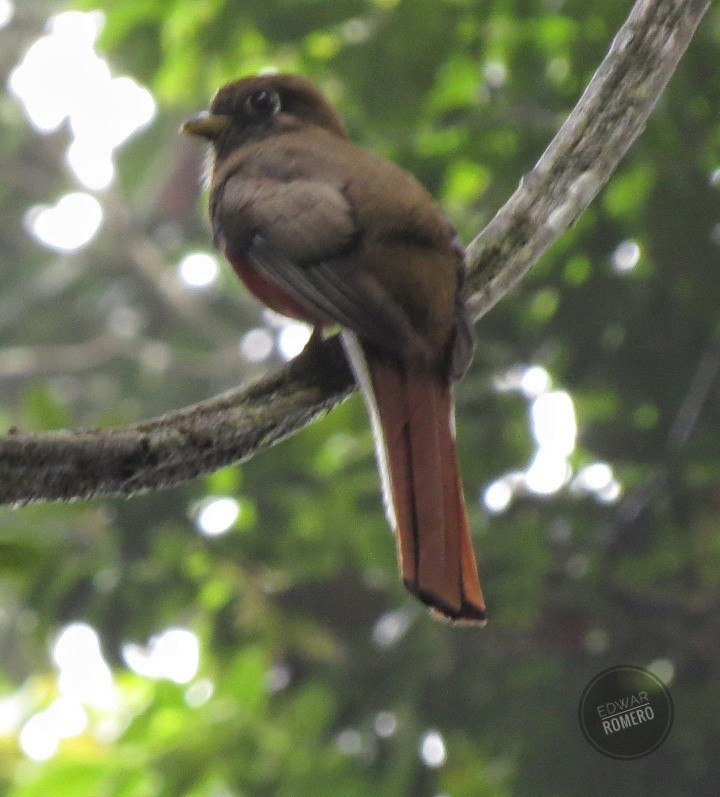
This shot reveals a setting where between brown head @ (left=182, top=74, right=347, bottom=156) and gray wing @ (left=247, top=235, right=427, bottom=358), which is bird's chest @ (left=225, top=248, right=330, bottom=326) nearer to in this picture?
gray wing @ (left=247, top=235, right=427, bottom=358)

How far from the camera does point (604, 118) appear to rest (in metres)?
3.31

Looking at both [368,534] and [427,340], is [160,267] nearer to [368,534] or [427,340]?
[368,534]

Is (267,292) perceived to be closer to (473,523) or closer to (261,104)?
(261,104)

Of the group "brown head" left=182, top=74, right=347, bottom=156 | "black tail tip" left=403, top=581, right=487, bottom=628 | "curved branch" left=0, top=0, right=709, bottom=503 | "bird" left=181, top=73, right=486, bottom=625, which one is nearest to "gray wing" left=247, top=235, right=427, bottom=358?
"bird" left=181, top=73, right=486, bottom=625

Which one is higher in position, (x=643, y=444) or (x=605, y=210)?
(x=605, y=210)

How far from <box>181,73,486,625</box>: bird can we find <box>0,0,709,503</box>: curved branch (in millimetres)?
120

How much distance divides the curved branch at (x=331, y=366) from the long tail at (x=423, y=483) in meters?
0.10

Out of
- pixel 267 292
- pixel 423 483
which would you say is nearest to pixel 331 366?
pixel 423 483

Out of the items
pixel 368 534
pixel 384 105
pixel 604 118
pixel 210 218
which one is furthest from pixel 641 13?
pixel 368 534

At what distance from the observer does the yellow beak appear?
171 inches

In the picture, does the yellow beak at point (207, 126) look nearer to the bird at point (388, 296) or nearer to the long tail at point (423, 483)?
the bird at point (388, 296)

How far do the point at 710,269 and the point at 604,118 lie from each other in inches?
71.1

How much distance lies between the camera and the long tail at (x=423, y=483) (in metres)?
2.72

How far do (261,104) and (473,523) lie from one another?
186cm
